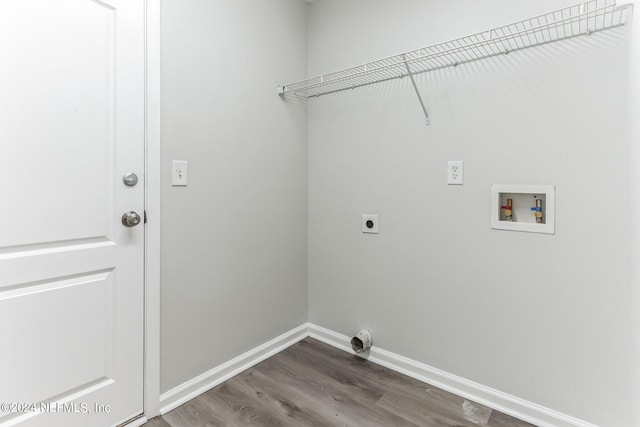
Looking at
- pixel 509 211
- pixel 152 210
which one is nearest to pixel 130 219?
pixel 152 210

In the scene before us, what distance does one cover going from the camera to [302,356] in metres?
1.98

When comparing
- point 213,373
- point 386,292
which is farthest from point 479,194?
point 213,373

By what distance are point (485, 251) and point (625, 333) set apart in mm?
566

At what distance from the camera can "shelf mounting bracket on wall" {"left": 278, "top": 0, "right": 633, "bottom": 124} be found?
1.19m

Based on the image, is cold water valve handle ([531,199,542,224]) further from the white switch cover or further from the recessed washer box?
the white switch cover

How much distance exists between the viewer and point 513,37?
1.38 m

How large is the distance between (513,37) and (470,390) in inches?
65.6

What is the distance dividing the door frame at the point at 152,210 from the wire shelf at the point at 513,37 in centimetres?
79

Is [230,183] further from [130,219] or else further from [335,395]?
[335,395]

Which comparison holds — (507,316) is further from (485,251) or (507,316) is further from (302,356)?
(302,356)

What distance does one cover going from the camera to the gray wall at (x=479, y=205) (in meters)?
1.27

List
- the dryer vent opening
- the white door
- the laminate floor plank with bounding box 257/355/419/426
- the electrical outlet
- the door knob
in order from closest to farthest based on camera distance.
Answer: the white door
the door knob
the laminate floor plank with bounding box 257/355/419/426
the electrical outlet
the dryer vent opening

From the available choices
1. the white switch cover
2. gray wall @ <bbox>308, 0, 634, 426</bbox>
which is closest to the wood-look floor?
gray wall @ <bbox>308, 0, 634, 426</bbox>

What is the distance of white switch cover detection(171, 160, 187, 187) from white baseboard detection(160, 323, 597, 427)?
3.24ft
